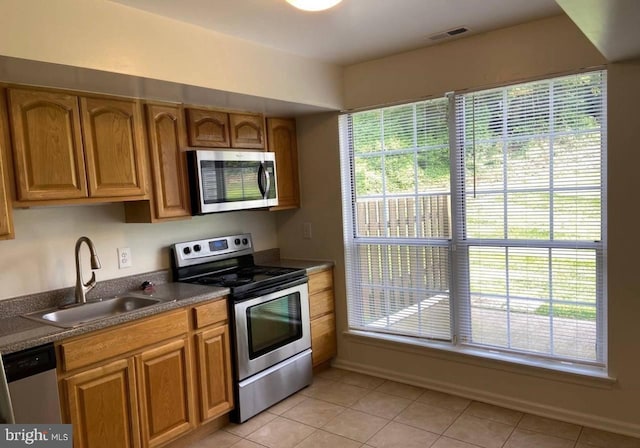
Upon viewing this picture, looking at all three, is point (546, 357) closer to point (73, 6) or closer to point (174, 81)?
point (174, 81)

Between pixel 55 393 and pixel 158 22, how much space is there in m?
1.80

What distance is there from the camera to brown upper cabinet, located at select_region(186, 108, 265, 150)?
10.0 feet

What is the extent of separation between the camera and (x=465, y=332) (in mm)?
3215

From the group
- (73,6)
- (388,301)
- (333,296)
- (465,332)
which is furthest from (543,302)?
(73,6)

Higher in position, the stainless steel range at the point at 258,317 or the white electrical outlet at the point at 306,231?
the white electrical outlet at the point at 306,231

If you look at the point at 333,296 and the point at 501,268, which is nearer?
the point at 501,268

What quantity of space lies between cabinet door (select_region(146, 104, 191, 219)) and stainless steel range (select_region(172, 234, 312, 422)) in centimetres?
41

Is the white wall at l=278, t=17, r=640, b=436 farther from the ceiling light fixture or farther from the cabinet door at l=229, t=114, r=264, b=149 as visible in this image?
the ceiling light fixture

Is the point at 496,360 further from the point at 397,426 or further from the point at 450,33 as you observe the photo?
the point at 450,33

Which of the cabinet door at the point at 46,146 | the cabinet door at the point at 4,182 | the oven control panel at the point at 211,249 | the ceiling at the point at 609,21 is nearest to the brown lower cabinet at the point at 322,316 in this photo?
the oven control panel at the point at 211,249

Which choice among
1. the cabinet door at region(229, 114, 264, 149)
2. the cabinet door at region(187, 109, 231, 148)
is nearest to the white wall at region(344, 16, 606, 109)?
the cabinet door at region(229, 114, 264, 149)

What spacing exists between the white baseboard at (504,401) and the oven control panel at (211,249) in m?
1.20

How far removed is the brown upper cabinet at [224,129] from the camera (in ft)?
→ 10.0

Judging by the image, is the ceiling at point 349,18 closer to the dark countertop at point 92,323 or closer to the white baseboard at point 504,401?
the dark countertop at point 92,323
